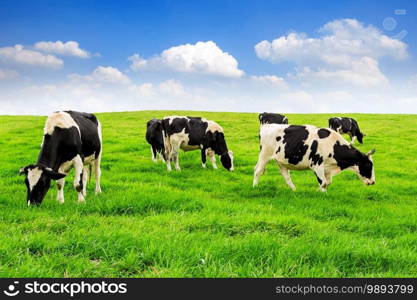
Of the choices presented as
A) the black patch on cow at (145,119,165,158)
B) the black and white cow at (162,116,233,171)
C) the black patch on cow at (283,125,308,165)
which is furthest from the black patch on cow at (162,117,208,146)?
the black patch on cow at (283,125,308,165)

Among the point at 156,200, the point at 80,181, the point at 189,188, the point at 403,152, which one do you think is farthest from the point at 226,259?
the point at 403,152

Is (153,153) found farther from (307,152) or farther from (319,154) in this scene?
(319,154)

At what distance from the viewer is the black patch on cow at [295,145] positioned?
10.6m

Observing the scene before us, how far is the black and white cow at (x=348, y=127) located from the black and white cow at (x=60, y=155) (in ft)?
64.6

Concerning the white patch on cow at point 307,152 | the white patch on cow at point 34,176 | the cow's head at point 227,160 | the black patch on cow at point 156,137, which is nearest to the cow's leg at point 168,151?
the black patch on cow at point 156,137

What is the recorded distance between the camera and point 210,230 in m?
6.23

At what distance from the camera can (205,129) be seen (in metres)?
15.0

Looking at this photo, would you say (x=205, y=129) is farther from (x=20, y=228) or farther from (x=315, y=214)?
(x=20, y=228)

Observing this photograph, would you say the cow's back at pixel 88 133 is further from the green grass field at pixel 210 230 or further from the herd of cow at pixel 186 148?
the green grass field at pixel 210 230

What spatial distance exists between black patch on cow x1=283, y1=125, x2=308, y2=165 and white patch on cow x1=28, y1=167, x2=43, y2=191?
6423mm

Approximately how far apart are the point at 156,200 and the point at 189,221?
1565 millimetres

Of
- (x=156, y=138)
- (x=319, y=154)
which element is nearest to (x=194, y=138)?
(x=156, y=138)

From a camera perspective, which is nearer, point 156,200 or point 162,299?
point 162,299

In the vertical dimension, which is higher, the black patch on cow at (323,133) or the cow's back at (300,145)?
the black patch on cow at (323,133)
